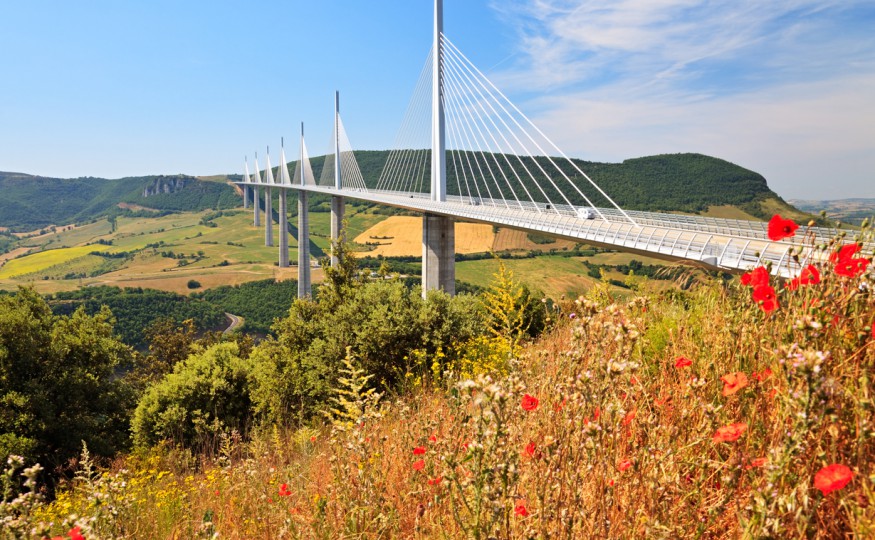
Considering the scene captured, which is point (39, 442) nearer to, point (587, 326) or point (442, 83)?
point (587, 326)

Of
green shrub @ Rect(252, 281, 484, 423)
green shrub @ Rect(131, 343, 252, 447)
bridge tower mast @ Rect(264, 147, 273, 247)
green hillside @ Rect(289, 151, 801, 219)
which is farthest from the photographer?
bridge tower mast @ Rect(264, 147, 273, 247)

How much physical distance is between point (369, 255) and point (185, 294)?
33.5m

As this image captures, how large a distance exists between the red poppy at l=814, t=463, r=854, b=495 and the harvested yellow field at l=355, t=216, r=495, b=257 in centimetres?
8882

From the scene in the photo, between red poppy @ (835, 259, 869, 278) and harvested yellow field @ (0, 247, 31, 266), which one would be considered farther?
harvested yellow field @ (0, 247, 31, 266)

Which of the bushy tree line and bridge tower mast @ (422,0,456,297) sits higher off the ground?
bridge tower mast @ (422,0,456,297)

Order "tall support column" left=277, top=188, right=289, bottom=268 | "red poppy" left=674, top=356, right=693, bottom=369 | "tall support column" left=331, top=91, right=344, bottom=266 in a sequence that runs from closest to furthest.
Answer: "red poppy" left=674, top=356, right=693, bottom=369
"tall support column" left=331, top=91, right=344, bottom=266
"tall support column" left=277, top=188, right=289, bottom=268

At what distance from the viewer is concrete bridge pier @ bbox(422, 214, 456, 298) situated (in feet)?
111

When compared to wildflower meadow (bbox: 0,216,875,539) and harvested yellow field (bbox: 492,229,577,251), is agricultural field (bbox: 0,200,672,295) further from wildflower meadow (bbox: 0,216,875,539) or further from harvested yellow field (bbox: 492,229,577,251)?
wildflower meadow (bbox: 0,216,875,539)

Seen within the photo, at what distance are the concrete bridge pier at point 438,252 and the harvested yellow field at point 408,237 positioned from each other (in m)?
55.7

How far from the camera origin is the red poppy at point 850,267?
1.96 meters

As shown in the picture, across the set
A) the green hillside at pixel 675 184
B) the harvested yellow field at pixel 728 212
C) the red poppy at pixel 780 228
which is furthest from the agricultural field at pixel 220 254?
the red poppy at pixel 780 228

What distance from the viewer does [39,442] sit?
15711mm

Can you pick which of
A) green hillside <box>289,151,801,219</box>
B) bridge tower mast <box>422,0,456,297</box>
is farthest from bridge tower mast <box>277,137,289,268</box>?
bridge tower mast <box>422,0,456,297</box>

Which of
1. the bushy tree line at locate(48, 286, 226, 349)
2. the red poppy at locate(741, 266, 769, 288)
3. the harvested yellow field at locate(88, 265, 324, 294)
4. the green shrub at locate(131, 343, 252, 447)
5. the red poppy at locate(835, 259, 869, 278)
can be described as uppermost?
the red poppy at locate(835, 259, 869, 278)
